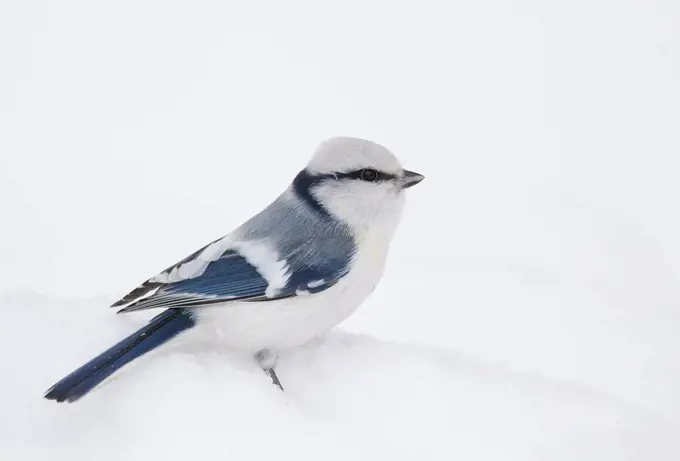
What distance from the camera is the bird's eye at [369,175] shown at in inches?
114

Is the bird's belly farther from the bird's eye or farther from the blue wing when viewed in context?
the bird's eye

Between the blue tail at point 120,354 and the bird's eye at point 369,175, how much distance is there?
0.77 m

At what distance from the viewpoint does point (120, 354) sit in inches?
98.2

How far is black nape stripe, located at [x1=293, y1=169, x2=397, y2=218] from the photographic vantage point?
2.90 m

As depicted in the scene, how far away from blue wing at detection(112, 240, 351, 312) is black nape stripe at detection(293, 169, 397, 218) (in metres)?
0.23

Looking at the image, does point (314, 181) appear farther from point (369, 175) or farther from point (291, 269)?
point (291, 269)

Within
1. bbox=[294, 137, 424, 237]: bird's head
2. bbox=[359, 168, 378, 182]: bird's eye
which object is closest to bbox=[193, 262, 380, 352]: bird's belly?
bbox=[294, 137, 424, 237]: bird's head

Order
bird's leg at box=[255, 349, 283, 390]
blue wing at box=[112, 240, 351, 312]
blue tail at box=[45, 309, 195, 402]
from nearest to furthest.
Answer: blue tail at box=[45, 309, 195, 402] → blue wing at box=[112, 240, 351, 312] → bird's leg at box=[255, 349, 283, 390]

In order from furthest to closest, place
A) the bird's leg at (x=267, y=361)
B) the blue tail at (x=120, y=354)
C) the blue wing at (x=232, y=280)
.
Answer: the bird's leg at (x=267, y=361) < the blue wing at (x=232, y=280) < the blue tail at (x=120, y=354)

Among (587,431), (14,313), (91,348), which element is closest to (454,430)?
(587,431)

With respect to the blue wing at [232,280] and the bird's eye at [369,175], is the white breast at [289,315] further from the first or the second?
the bird's eye at [369,175]

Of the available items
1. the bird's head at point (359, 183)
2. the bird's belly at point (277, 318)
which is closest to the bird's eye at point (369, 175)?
the bird's head at point (359, 183)

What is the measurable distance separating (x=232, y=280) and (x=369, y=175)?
61 cm

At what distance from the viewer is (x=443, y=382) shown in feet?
9.67
